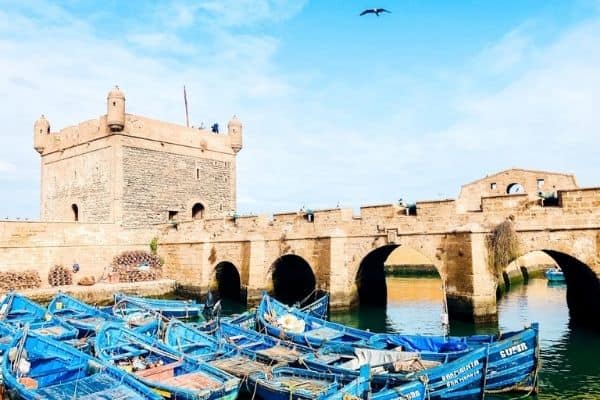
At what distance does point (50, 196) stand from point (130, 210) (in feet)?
31.0

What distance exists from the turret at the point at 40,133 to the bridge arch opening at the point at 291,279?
68.5 ft

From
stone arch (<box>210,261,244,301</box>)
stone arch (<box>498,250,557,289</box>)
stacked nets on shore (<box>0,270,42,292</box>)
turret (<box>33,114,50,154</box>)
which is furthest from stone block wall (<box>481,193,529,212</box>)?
turret (<box>33,114,50,154</box>)

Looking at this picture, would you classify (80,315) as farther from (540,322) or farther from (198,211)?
(540,322)

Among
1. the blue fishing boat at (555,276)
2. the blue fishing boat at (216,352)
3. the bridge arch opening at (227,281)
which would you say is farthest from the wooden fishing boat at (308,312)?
the blue fishing boat at (555,276)

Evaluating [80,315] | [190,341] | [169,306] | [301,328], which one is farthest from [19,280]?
[301,328]

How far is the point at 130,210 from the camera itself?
28.2m

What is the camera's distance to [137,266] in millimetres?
27281

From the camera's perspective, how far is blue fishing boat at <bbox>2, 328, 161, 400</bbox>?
8758 mm

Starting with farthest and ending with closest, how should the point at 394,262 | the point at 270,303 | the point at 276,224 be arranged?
the point at 394,262, the point at 276,224, the point at 270,303

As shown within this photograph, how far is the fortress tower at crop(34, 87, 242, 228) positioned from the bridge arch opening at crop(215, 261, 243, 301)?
557 centimetres

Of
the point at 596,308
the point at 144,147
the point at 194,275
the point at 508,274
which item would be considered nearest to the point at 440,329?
the point at 596,308

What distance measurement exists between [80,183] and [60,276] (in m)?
8.20

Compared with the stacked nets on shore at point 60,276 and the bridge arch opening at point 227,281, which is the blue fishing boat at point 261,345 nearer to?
the bridge arch opening at point 227,281

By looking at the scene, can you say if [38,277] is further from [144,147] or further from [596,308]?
[596,308]
